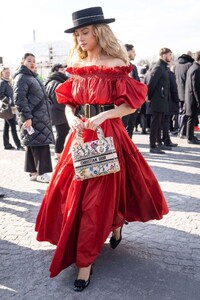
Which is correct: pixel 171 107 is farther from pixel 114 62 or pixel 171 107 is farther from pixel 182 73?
pixel 114 62

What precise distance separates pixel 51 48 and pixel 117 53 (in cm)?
2218

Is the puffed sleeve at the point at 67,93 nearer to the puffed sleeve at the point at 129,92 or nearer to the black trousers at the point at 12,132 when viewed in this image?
the puffed sleeve at the point at 129,92

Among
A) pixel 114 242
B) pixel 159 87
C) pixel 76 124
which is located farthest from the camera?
pixel 159 87

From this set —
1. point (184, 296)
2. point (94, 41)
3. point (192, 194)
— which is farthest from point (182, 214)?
point (94, 41)

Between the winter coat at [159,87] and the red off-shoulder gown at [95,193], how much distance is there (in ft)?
15.2

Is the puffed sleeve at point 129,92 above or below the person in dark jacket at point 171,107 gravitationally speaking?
above

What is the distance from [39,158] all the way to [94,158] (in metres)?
2.97

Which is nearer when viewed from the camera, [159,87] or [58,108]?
[58,108]

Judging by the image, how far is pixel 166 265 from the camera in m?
3.03

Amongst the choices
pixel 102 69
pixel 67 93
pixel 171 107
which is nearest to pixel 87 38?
pixel 102 69

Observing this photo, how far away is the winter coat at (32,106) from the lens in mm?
5188

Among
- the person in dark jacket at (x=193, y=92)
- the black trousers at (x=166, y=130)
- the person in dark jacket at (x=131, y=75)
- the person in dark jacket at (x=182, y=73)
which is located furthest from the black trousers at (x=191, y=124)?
the person in dark jacket at (x=131, y=75)

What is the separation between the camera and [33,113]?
17.5 feet


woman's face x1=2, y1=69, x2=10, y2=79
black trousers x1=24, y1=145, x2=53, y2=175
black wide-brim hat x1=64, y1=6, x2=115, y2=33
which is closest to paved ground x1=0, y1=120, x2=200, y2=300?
black trousers x1=24, y1=145, x2=53, y2=175
